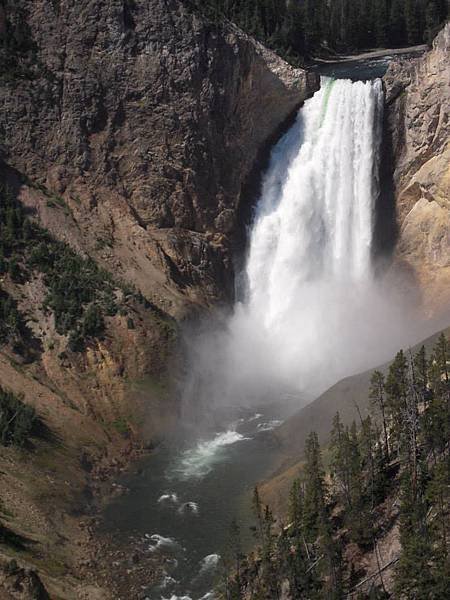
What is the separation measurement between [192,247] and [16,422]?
25.4 metres

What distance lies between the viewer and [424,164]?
72.4 metres

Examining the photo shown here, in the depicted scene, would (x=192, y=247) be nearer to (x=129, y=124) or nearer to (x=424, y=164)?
(x=129, y=124)

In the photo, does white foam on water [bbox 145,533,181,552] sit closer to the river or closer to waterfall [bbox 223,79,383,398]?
the river

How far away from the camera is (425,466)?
39.0 m

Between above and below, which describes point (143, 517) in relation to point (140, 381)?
below

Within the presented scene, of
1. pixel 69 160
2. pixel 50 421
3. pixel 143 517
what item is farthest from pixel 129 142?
pixel 143 517

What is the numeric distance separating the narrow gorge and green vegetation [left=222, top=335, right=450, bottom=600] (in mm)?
7040

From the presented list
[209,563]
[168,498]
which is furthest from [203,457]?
[209,563]

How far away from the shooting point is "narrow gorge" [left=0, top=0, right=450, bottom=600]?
177 ft

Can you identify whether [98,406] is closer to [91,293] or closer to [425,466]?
[91,293]

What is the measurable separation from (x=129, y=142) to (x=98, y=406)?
996 inches

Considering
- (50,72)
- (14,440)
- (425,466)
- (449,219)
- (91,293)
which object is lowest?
(425,466)

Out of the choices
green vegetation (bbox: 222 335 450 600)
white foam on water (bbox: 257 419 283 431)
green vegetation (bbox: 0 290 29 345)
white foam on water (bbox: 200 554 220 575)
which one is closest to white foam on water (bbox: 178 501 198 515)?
white foam on water (bbox: 200 554 220 575)

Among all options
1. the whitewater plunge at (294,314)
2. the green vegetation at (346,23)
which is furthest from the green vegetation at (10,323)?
the green vegetation at (346,23)
